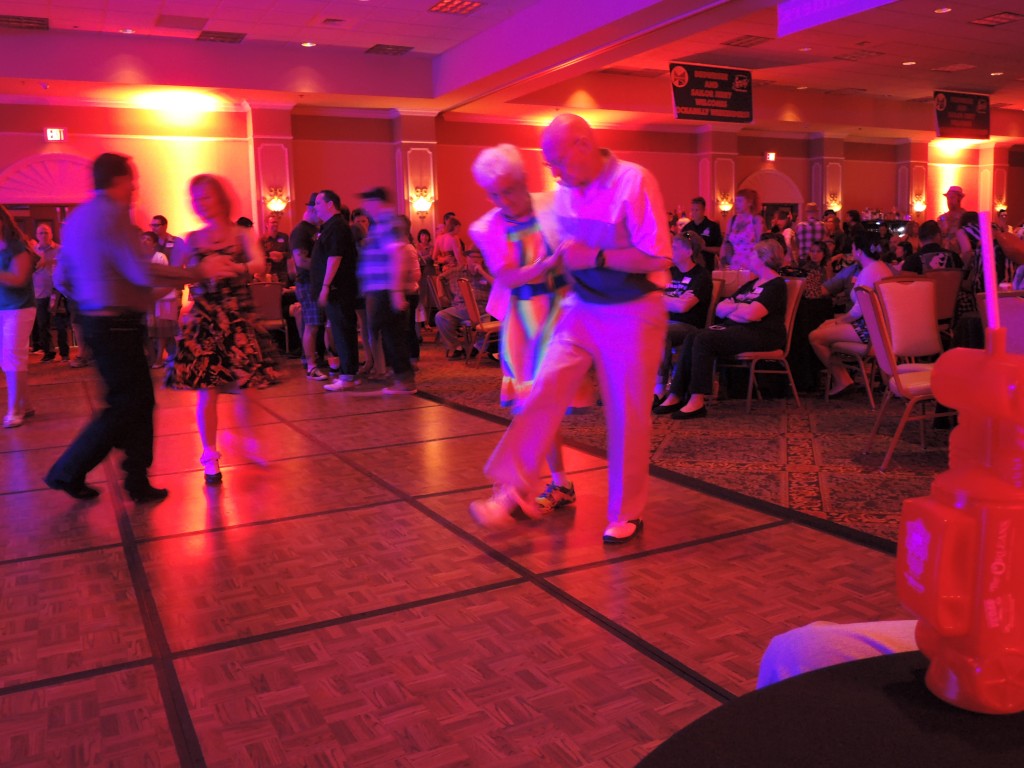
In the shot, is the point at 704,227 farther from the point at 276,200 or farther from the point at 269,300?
the point at 276,200

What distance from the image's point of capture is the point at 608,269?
2.88 m

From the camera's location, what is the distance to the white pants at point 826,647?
2.75 ft

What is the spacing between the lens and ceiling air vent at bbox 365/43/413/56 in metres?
12.2

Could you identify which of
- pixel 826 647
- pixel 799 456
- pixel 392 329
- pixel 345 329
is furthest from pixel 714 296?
pixel 826 647

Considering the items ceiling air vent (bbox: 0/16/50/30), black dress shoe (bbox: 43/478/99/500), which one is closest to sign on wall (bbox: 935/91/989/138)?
ceiling air vent (bbox: 0/16/50/30)

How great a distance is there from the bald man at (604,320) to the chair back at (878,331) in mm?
1637

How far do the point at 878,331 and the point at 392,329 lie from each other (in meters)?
3.54

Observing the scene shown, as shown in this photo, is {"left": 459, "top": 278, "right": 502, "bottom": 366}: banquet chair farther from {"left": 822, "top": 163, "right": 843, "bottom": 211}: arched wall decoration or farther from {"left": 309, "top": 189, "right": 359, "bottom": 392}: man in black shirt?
{"left": 822, "top": 163, "right": 843, "bottom": 211}: arched wall decoration

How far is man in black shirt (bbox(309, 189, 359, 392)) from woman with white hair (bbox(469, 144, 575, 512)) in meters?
3.67

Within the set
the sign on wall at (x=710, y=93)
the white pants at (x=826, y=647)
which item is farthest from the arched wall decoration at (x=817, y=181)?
the white pants at (x=826, y=647)

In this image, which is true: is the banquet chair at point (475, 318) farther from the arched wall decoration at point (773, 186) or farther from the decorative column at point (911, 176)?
the decorative column at point (911, 176)

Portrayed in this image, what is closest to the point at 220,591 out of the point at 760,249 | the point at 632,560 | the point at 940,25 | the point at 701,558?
the point at 632,560

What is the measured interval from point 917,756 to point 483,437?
4.55 metres

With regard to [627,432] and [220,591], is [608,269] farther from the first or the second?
[220,591]
